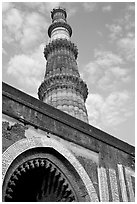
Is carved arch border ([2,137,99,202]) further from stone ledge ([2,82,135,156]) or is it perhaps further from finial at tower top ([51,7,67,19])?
finial at tower top ([51,7,67,19])

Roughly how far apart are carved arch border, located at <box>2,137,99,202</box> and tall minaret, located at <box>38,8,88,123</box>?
6.80 m

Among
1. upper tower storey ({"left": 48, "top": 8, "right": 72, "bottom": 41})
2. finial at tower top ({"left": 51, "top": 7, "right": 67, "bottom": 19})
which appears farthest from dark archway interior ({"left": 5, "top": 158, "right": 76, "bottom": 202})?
finial at tower top ({"left": 51, "top": 7, "right": 67, "bottom": 19})

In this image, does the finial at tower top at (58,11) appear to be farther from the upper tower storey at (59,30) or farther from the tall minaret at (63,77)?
the tall minaret at (63,77)

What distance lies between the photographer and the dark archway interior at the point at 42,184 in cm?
568

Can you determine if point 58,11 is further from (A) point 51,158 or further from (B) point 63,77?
(A) point 51,158

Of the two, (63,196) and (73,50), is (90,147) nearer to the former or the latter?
(63,196)

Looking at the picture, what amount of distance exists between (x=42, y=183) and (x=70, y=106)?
738 cm

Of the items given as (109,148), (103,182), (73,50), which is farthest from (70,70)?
(103,182)

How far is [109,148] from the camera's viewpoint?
7258mm

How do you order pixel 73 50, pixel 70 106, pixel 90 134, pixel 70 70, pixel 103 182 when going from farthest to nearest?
pixel 73 50, pixel 70 70, pixel 70 106, pixel 90 134, pixel 103 182

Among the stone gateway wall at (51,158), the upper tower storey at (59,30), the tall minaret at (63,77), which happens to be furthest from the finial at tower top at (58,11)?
the stone gateway wall at (51,158)

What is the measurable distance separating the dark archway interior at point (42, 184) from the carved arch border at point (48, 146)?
0.93ft

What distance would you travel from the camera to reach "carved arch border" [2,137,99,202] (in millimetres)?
5117

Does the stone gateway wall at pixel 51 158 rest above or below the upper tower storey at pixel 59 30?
below
